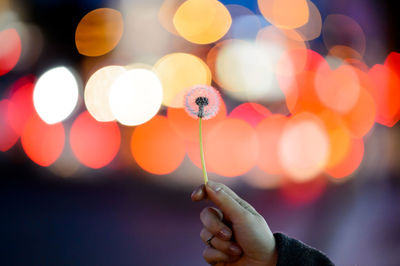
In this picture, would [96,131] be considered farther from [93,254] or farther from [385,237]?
[385,237]

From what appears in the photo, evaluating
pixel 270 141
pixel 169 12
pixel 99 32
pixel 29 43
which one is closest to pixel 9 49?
pixel 29 43

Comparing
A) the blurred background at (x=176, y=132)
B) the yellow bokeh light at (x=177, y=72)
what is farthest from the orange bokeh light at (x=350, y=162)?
the yellow bokeh light at (x=177, y=72)

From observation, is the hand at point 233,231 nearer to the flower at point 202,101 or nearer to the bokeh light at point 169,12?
the flower at point 202,101

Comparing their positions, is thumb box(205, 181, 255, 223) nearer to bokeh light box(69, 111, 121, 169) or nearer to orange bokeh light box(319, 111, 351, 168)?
bokeh light box(69, 111, 121, 169)

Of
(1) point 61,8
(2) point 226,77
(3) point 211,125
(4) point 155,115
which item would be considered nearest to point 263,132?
(3) point 211,125

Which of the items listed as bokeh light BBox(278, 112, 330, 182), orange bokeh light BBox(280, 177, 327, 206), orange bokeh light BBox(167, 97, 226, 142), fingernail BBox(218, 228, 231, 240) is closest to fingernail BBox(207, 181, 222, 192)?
fingernail BBox(218, 228, 231, 240)

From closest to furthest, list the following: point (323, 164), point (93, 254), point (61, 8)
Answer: point (93, 254), point (323, 164), point (61, 8)
